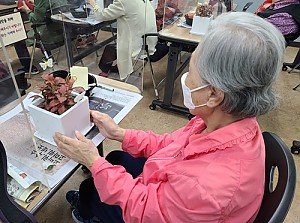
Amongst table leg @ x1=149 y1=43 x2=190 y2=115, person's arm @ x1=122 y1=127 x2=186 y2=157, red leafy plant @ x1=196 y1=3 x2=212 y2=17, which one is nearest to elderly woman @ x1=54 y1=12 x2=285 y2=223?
person's arm @ x1=122 y1=127 x2=186 y2=157

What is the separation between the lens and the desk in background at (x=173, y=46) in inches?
82.1

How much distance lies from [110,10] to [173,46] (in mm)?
696

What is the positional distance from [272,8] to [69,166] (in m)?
2.52

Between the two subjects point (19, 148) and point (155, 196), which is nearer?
point (155, 196)

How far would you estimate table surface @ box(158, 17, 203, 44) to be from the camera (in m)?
2.06

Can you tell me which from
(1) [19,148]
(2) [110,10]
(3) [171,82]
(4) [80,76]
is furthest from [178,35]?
(1) [19,148]

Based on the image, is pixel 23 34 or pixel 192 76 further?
pixel 23 34

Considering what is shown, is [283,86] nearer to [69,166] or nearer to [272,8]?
[272,8]

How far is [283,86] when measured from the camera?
3010 mm

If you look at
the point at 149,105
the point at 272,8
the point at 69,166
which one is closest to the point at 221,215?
the point at 69,166

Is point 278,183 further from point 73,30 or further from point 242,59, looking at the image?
point 73,30

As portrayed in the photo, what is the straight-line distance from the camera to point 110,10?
7.59 feet

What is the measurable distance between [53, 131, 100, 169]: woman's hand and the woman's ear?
0.40 meters

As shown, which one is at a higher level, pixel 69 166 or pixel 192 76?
pixel 192 76
